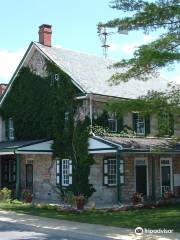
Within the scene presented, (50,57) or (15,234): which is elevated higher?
(50,57)

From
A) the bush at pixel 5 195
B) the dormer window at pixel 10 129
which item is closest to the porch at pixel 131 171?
the bush at pixel 5 195

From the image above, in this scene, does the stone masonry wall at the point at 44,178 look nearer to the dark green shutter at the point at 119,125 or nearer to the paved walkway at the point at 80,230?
the dark green shutter at the point at 119,125

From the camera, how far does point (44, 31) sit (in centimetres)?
3209

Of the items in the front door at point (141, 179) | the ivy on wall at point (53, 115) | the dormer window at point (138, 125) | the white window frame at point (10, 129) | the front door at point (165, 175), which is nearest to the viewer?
the ivy on wall at point (53, 115)

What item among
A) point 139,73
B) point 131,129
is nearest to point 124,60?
point 139,73

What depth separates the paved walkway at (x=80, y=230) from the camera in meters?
14.2

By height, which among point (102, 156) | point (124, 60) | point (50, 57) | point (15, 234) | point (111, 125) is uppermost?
point (50, 57)

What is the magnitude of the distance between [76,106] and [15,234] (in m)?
13.8

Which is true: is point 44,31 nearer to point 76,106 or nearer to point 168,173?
point 76,106

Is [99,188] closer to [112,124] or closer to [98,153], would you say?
[98,153]

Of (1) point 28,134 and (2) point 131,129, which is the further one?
(1) point 28,134

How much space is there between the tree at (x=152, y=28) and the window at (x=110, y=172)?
9.99m

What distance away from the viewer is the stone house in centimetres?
2662

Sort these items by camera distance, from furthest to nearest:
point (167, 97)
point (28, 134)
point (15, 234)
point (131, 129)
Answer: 1. point (28, 134)
2. point (131, 129)
3. point (167, 97)
4. point (15, 234)
